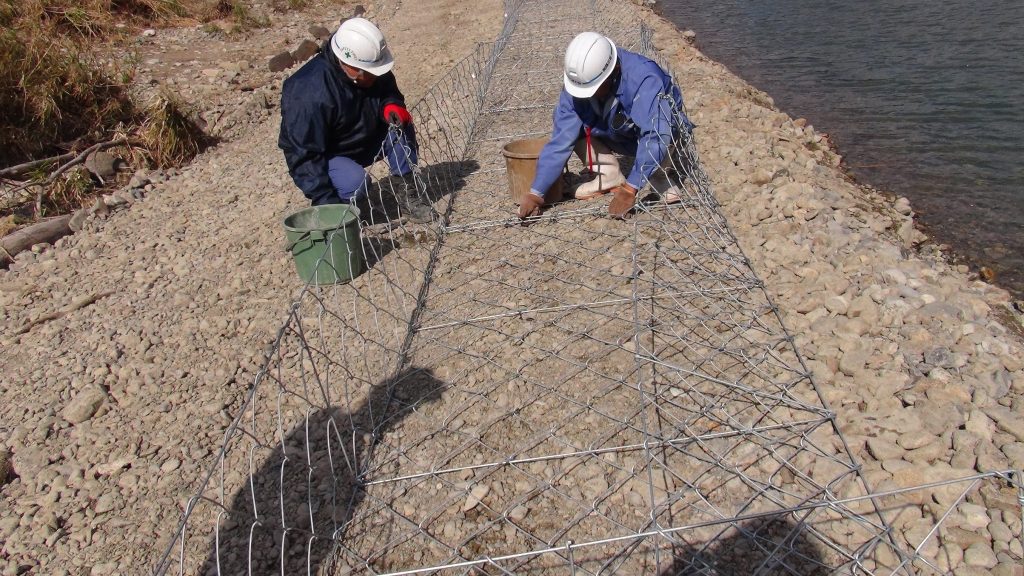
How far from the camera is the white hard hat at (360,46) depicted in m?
4.50

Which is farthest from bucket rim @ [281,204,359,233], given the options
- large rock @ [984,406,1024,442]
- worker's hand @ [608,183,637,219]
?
large rock @ [984,406,1024,442]

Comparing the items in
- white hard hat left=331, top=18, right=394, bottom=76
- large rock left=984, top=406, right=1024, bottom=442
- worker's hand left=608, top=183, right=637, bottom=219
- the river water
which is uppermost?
white hard hat left=331, top=18, right=394, bottom=76

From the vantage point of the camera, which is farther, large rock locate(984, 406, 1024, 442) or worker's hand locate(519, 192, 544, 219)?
worker's hand locate(519, 192, 544, 219)

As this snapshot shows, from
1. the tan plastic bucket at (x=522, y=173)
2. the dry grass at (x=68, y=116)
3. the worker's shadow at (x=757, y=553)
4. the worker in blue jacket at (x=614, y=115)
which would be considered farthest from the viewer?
the dry grass at (x=68, y=116)

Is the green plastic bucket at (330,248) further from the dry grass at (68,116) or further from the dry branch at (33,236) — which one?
the dry grass at (68,116)

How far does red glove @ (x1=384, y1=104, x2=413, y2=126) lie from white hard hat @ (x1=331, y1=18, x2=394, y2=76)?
40cm

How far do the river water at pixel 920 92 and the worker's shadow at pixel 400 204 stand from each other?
405 cm

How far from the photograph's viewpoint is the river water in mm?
5922

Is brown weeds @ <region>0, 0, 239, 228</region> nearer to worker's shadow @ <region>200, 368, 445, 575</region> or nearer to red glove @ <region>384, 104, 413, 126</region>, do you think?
red glove @ <region>384, 104, 413, 126</region>

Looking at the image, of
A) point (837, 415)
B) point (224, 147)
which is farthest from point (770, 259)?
point (224, 147)

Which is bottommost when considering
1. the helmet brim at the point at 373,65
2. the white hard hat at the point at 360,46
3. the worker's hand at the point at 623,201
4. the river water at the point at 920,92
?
the river water at the point at 920,92

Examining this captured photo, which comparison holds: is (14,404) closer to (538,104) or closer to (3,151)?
(3,151)

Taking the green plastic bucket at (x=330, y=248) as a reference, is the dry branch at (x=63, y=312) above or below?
below

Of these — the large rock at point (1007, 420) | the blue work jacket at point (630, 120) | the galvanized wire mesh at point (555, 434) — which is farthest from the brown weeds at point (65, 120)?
the large rock at point (1007, 420)
